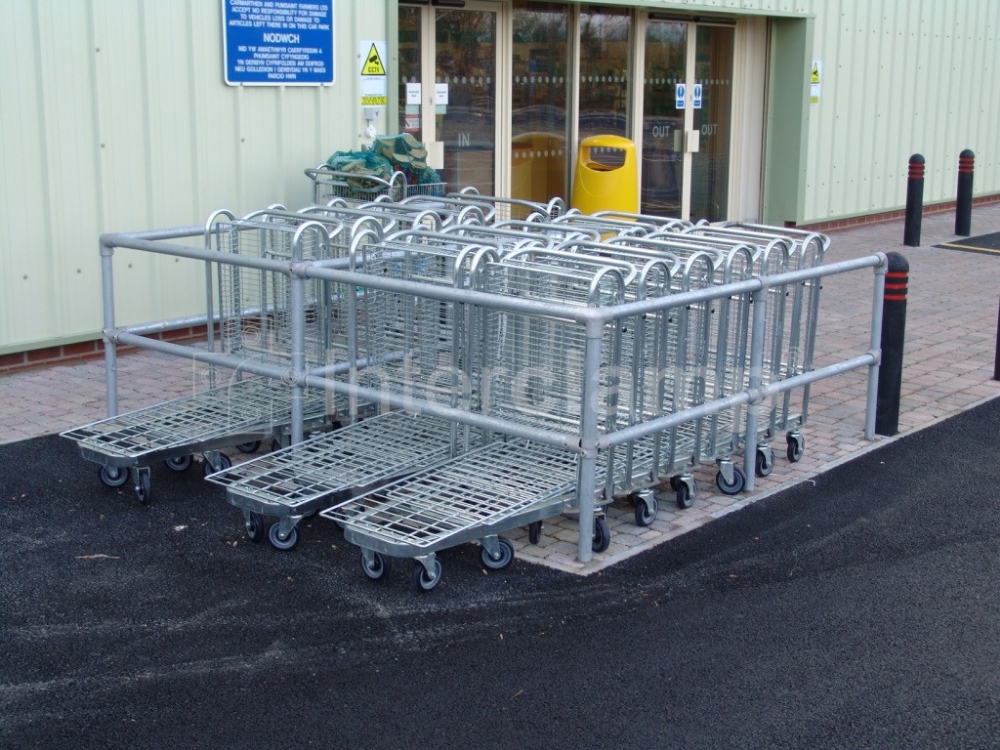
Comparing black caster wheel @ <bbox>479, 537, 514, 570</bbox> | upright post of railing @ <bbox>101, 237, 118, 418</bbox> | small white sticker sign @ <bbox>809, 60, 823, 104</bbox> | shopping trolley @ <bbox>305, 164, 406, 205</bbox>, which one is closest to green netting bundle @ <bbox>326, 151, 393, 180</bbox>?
shopping trolley @ <bbox>305, 164, 406, 205</bbox>

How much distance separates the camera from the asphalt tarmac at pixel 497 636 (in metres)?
4.26

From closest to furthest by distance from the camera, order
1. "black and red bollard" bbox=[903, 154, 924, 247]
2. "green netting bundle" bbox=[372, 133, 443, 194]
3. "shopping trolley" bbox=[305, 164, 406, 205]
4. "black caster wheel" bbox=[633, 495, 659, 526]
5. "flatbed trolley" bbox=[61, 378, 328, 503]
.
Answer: "black caster wheel" bbox=[633, 495, 659, 526]
"flatbed trolley" bbox=[61, 378, 328, 503]
"shopping trolley" bbox=[305, 164, 406, 205]
"green netting bundle" bbox=[372, 133, 443, 194]
"black and red bollard" bbox=[903, 154, 924, 247]

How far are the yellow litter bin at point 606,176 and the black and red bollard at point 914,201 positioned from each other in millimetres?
3881

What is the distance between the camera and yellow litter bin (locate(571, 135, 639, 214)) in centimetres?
1264

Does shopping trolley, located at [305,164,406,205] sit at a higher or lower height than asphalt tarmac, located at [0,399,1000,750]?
higher

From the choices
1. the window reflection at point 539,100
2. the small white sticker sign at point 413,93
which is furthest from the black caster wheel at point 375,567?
the window reflection at point 539,100

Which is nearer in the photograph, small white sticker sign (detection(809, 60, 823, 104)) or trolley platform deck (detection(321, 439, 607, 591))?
trolley platform deck (detection(321, 439, 607, 591))

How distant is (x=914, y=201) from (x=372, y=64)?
7464 millimetres

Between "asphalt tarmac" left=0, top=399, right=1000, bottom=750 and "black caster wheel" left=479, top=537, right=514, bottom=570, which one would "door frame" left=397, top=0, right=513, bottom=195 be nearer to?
"asphalt tarmac" left=0, top=399, right=1000, bottom=750

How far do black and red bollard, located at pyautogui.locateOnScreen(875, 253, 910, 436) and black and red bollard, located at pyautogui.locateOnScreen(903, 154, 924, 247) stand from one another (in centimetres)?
789

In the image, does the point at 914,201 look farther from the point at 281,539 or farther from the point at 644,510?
the point at 281,539

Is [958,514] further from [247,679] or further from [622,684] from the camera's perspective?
[247,679]

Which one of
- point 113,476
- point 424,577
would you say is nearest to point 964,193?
point 113,476

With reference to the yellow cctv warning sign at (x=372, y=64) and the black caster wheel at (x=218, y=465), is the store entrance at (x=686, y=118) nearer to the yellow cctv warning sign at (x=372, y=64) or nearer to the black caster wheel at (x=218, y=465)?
the yellow cctv warning sign at (x=372, y=64)
